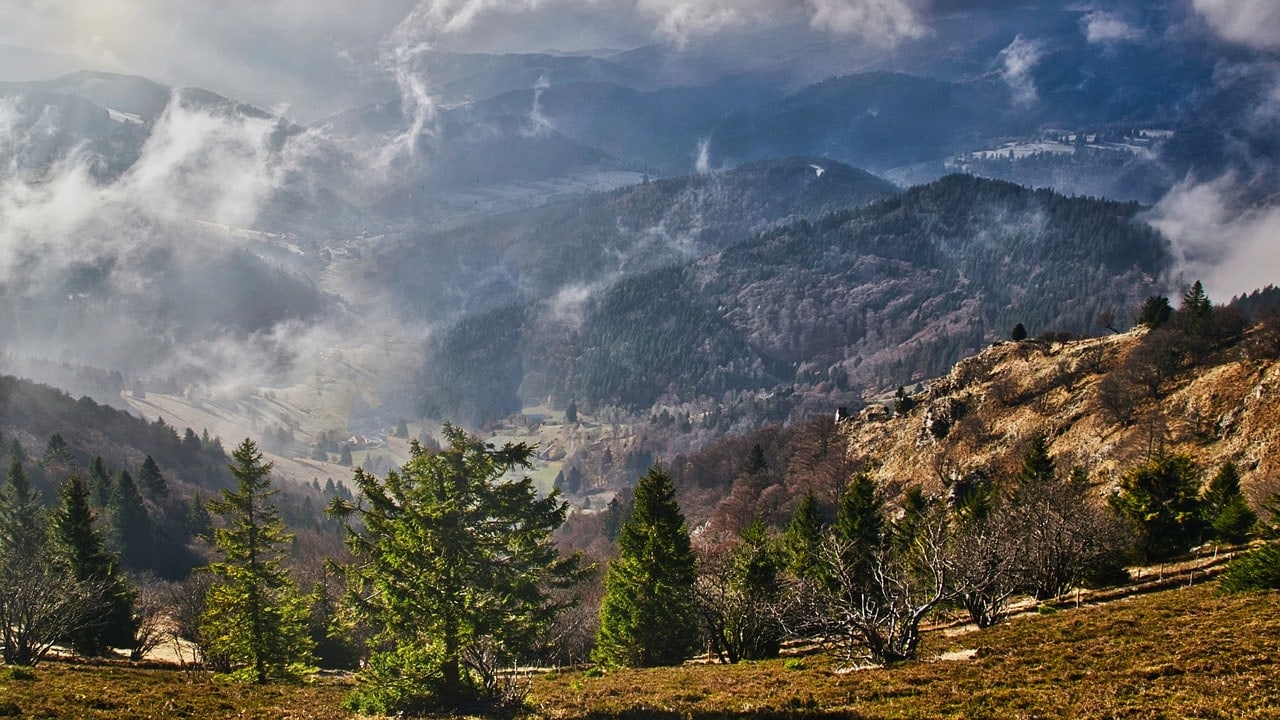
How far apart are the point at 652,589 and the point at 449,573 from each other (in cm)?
2137

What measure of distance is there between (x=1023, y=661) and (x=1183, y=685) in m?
6.02

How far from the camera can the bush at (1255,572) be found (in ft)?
97.5

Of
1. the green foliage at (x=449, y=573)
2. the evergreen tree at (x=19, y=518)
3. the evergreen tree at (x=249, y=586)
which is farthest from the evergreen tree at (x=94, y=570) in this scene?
the green foliage at (x=449, y=573)

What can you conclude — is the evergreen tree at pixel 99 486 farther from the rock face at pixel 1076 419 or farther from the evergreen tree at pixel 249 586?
the rock face at pixel 1076 419

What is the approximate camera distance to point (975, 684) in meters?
23.4

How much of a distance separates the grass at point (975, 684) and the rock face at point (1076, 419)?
3790 centimetres

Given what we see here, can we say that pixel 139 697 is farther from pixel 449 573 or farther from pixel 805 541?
pixel 805 541

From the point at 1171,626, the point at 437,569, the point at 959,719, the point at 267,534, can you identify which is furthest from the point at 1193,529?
the point at 267,534

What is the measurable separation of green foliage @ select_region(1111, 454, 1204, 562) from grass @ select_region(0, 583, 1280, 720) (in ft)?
54.2

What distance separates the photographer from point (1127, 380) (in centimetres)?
8612

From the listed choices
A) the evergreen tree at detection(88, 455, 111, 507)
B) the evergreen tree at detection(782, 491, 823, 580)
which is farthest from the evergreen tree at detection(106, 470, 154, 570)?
the evergreen tree at detection(782, 491, 823, 580)

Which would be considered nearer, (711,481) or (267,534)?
(267,534)

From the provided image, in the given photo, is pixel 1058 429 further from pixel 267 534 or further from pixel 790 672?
pixel 267 534

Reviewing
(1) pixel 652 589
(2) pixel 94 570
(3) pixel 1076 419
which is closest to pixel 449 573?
(1) pixel 652 589
